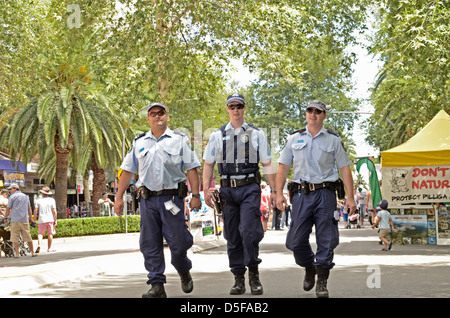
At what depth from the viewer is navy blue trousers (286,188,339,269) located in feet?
24.3

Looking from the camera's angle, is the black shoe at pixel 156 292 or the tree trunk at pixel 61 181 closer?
the black shoe at pixel 156 292

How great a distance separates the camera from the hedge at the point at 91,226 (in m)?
31.2

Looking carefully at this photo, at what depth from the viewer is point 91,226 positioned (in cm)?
3300

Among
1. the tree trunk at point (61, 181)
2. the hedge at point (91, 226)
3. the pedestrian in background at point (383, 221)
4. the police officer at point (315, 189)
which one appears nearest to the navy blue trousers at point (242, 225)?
the police officer at point (315, 189)

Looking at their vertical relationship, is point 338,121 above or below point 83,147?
above

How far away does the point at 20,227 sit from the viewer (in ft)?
62.7

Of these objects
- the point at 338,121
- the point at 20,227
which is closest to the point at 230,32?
the point at 20,227

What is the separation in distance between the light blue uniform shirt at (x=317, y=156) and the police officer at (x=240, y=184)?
0.35m

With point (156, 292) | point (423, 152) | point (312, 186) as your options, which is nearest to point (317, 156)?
point (312, 186)

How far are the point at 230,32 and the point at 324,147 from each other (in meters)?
10.4

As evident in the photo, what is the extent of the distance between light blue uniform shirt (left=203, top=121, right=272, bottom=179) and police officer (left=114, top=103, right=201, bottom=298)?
200 millimetres

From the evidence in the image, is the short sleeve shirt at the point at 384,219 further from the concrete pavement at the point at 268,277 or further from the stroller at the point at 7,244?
the stroller at the point at 7,244

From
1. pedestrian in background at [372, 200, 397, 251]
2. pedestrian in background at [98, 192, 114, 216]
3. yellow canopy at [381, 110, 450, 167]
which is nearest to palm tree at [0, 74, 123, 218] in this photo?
pedestrian in background at [98, 192, 114, 216]

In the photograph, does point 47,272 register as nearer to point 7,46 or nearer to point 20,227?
point 20,227
